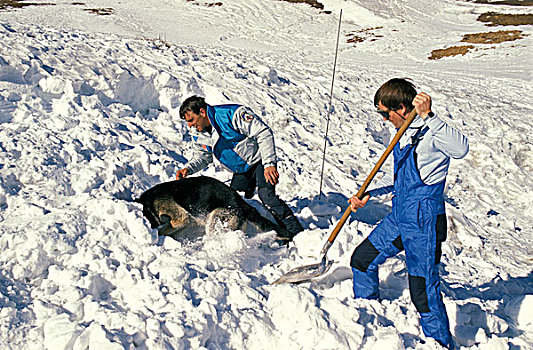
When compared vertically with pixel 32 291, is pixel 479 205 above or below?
below

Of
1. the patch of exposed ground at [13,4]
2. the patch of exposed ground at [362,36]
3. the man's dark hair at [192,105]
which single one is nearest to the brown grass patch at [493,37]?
the patch of exposed ground at [362,36]

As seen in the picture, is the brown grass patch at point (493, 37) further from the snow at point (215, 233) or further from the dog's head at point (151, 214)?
the dog's head at point (151, 214)

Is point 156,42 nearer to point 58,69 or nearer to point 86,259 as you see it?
point 58,69

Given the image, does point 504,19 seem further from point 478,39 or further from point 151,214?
point 151,214

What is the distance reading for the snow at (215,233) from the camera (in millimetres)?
3012

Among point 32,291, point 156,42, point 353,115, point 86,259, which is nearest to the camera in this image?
point 32,291

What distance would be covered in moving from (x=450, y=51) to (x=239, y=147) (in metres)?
21.8

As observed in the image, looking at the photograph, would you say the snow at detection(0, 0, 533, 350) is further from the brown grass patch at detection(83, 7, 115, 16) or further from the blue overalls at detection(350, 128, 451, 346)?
the brown grass patch at detection(83, 7, 115, 16)

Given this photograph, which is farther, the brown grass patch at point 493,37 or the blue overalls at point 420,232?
the brown grass patch at point 493,37

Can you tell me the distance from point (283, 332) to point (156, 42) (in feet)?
31.2

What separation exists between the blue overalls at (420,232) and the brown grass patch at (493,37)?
1016 inches

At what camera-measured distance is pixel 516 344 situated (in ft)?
10.9

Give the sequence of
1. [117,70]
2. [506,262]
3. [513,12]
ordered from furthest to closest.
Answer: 1. [513,12]
2. [117,70]
3. [506,262]

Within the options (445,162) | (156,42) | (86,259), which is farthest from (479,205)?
(156,42)
